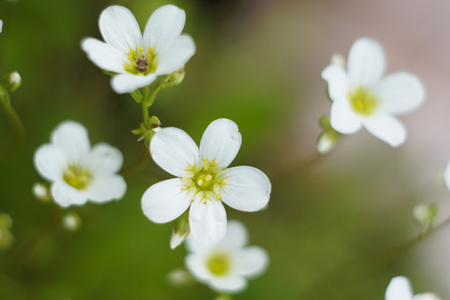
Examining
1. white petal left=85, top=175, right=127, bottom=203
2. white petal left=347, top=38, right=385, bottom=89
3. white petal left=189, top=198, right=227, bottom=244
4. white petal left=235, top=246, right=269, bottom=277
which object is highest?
white petal left=347, top=38, right=385, bottom=89

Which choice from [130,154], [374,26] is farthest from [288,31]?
[130,154]

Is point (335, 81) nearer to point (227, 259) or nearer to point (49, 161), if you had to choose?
point (227, 259)

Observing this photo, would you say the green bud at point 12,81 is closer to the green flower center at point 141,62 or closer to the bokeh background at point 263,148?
the green flower center at point 141,62

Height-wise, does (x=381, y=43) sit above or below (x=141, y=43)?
above

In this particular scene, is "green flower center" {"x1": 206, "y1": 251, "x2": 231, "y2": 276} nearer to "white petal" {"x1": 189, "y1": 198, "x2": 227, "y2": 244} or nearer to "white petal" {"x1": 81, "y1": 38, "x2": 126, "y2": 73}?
"white petal" {"x1": 189, "y1": 198, "x2": 227, "y2": 244}

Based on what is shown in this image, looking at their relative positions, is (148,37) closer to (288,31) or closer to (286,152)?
(286,152)

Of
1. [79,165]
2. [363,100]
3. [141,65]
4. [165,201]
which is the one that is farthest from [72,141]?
[363,100]

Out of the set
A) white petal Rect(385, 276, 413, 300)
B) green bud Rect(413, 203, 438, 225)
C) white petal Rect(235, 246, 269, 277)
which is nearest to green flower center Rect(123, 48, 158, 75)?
white petal Rect(235, 246, 269, 277)
